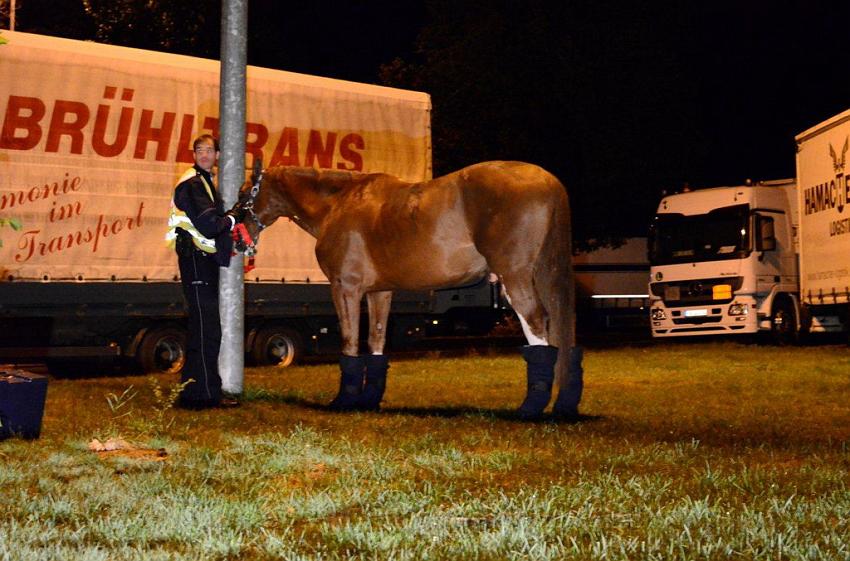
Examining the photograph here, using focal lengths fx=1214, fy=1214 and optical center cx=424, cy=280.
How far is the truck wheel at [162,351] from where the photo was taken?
53.4ft

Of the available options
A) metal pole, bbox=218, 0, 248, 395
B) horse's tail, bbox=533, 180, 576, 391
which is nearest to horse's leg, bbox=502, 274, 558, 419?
horse's tail, bbox=533, 180, 576, 391

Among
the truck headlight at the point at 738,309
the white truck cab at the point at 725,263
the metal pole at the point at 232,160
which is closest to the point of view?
the metal pole at the point at 232,160

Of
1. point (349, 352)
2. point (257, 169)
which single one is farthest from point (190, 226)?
point (349, 352)

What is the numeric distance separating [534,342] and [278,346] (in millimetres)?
9405

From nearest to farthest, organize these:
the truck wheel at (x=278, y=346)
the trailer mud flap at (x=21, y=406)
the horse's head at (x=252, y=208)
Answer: the trailer mud flap at (x=21, y=406) < the horse's head at (x=252, y=208) < the truck wheel at (x=278, y=346)

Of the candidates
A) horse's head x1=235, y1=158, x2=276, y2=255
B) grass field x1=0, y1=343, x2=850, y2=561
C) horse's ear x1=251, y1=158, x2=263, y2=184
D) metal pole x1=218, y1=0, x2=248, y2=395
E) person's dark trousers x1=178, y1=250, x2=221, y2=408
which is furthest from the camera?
metal pole x1=218, y1=0, x2=248, y2=395

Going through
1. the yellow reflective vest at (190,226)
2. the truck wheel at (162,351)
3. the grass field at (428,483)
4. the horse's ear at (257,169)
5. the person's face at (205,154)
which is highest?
the person's face at (205,154)

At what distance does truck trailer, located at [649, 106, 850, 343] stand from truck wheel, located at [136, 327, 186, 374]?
11.7 m

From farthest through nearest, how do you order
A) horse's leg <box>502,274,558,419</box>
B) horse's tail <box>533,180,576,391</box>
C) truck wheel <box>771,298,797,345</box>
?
1. truck wheel <box>771,298,797,345</box>
2. horse's tail <box>533,180,576,391</box>
3. horse's leg <box>502,274,558,419</box>

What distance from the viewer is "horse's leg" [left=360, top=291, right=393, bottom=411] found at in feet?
32.4

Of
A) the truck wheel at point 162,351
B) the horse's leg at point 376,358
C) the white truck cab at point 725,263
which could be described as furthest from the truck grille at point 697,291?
the horse's leg at point 376,358

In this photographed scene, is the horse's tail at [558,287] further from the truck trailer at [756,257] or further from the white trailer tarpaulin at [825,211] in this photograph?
the truck trailer at [756,257]

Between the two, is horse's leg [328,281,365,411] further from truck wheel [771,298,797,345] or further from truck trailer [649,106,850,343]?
truck wheel [771,298,797,345]

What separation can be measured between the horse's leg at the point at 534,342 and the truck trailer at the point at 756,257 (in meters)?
15.1
